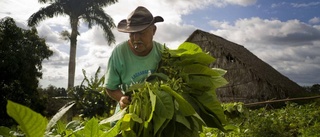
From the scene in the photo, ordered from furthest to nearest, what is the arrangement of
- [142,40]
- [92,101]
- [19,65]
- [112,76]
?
[19,65] < [92,101] < [112,76] < [142,40]

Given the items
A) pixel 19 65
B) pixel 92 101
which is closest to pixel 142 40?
pixel 92 101

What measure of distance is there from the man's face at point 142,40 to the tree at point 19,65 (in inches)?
524

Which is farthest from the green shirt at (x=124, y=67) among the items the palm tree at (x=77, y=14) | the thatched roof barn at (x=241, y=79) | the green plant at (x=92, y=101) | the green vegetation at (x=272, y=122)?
the palm tree at (x=77, y=14)

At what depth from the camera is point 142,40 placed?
2.07m

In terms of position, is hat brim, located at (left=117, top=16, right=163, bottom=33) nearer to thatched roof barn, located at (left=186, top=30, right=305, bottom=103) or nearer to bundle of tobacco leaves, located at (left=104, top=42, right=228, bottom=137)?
bundle of tobacco leaves, located at (left=104, top=42, right=228, bottom=137)

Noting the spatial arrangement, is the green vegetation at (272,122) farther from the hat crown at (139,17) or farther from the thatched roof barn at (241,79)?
the thatched roof barn at (241,79)

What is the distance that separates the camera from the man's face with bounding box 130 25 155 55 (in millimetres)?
2051

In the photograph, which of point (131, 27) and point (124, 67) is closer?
point (131, 27)

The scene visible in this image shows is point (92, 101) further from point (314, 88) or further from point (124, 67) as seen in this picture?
point (314, 88)

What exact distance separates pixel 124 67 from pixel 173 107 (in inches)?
47.0

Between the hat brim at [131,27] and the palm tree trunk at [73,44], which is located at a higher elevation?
the palm tree trunk at [73,44]

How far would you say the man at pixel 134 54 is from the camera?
81.3 inches

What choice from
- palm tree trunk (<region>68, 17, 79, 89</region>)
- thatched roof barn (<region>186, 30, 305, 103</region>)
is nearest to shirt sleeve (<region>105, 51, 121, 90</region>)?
thatched roof barn (<region>186, 30, 305, 103</region>)

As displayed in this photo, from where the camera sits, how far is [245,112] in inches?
179
